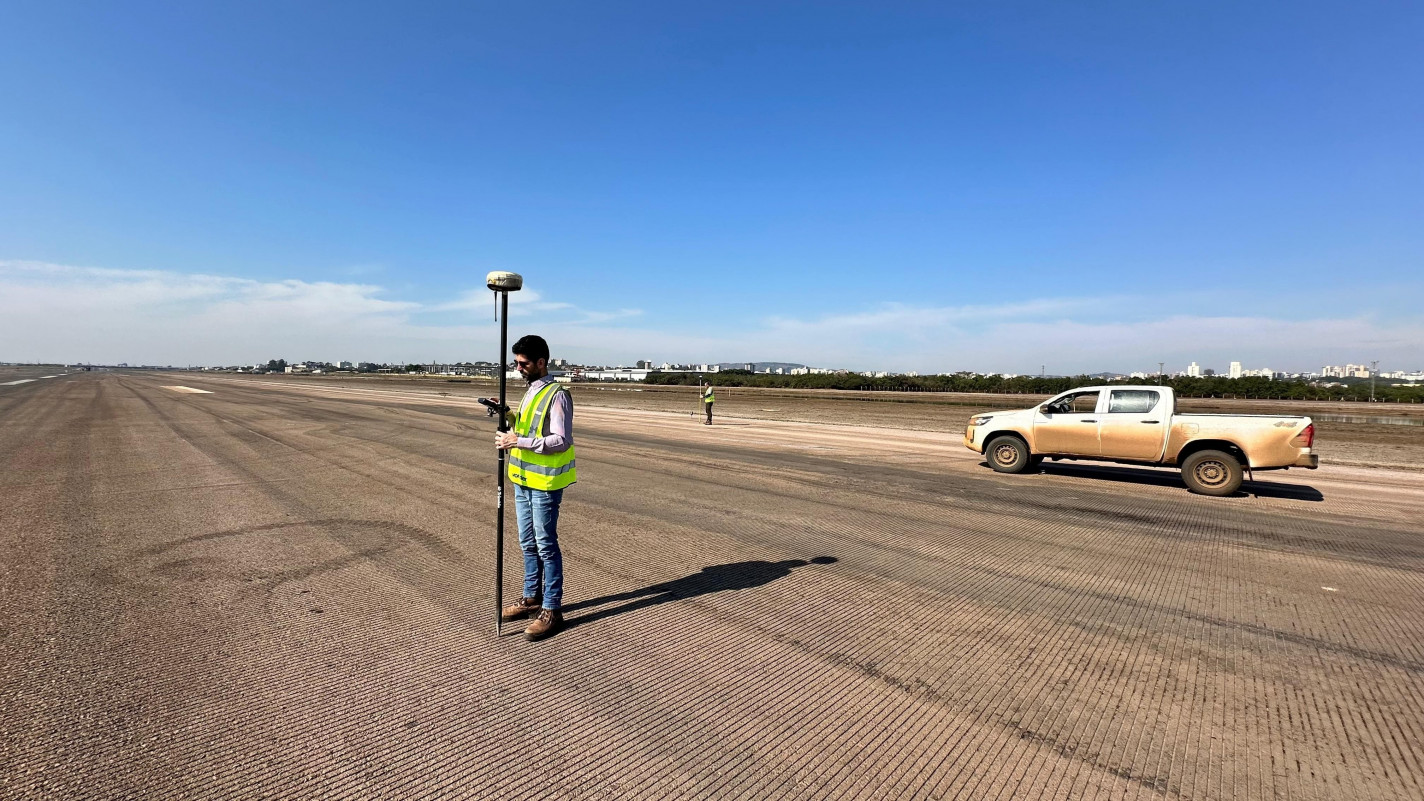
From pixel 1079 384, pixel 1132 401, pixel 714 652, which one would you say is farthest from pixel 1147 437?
pixel 1079 384

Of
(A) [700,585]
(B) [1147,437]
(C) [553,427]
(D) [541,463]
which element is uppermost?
(C) [553,427]

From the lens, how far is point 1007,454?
11.9m

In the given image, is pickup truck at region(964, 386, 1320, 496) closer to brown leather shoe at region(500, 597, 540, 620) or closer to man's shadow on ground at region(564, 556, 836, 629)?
man's shadow on ground at region(564, 556, 836, 629)

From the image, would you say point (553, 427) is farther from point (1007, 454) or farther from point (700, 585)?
point (1007, 454)

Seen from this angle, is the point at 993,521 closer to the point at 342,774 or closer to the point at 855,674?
the point at 855,674

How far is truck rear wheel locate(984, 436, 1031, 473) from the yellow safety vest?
1054 centimetres

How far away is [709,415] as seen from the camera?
2455cm

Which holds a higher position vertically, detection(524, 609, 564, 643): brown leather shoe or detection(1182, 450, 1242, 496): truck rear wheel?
detection(1182, 450, 1242, 496): truck rear wheel

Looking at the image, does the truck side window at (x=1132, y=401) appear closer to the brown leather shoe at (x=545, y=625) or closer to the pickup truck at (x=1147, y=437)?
the pickup truck at (x=1147, y=437)

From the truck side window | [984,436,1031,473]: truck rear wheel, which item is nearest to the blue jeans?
[984,436,1031,473]: truck rear wheel

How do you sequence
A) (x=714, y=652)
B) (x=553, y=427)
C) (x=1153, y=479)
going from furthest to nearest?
(x=1153, y=479) → (x=553, y=427) → (x=714, y=652)

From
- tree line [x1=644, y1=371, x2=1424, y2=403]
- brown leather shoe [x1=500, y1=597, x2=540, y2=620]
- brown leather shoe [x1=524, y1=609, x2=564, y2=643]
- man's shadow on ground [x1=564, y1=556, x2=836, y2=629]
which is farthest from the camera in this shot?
tree line [x1=644, y1=371, x2=1424, y2=403]

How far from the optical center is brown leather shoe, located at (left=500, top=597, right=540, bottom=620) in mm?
4289

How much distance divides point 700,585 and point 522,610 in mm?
1573
